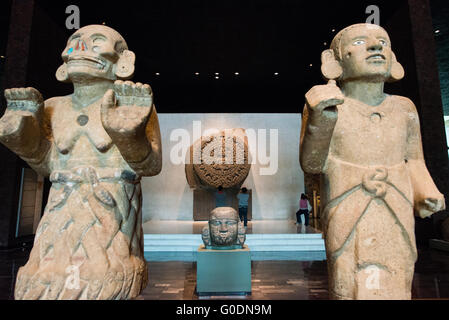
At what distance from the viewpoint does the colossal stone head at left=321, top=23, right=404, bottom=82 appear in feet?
6.65

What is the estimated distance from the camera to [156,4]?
17.4ft

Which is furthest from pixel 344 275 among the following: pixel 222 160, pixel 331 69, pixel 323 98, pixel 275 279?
pixel 222 160

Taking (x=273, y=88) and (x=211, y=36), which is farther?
(x=273, y=88)

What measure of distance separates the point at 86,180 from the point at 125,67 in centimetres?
88

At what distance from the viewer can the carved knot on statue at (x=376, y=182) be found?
1877 millimetres

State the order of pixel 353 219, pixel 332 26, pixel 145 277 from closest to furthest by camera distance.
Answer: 1. pixel 353 219
2. pixel 145 277
3. pixel 332 26

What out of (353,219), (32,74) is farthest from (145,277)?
Result: (32,74)

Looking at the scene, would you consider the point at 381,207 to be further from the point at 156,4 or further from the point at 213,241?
the point at 156,4

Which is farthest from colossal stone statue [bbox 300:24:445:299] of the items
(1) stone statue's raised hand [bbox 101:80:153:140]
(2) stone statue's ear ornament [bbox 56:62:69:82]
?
(2) stone statue's ear ornament [bbox 56:62:69:82]

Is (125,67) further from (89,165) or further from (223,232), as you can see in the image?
(223,232)

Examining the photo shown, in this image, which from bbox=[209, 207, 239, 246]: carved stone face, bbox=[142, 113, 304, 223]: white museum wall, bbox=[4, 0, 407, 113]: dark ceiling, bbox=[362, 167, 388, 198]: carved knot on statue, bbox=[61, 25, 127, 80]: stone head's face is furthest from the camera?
bbox=[142, 113, 304, 223]: white museum wall

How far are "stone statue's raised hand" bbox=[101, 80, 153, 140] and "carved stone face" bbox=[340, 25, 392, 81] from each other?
1.41m

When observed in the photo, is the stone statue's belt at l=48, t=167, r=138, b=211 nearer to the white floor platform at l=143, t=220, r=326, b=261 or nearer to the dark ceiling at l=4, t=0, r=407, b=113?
the dark ceiling at l=4, t=0, r=407, b=113

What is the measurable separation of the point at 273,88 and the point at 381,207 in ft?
23.8
